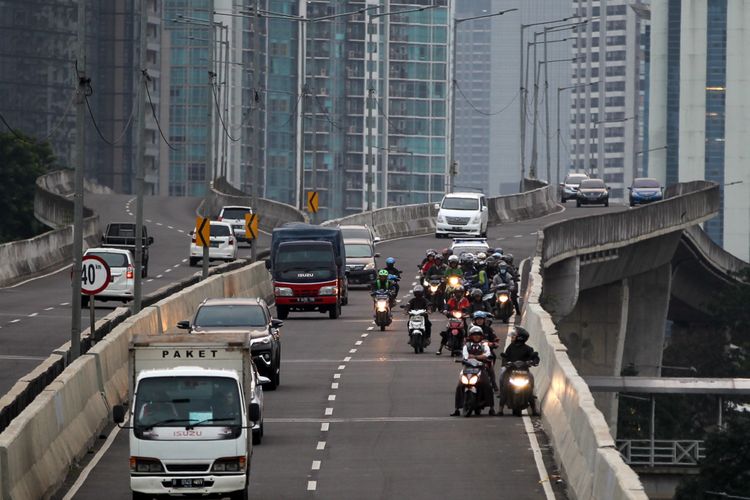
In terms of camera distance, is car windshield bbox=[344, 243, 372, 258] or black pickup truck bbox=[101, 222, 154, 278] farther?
black pickup truck bbox=[101, 222, 154, 278]

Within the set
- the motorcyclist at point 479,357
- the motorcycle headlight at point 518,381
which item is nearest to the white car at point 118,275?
the motorcyclist at point 479,357

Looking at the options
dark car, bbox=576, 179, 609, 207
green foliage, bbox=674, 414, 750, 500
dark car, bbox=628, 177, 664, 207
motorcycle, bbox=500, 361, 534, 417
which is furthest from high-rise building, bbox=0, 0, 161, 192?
motorcycle, bbox=500, 361, 534, 417

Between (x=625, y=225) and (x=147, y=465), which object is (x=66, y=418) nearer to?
(x=147, y=465)

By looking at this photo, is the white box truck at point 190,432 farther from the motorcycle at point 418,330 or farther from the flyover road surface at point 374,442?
the motorcycle at point 418,330

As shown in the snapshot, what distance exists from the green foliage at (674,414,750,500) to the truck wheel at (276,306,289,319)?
1363 cm

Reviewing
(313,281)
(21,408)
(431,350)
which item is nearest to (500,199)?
(313,281)

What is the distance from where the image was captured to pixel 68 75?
166875 millimetres

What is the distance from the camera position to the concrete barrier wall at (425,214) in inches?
3225

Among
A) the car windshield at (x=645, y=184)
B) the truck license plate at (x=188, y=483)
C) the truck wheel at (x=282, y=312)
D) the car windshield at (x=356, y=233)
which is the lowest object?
the truck wheel at (x=282, y=312)

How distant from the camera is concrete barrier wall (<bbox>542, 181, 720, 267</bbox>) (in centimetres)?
6762

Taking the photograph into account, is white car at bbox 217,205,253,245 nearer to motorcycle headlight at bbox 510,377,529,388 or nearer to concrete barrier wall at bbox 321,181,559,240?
concrete barrier wall at bbox 321,181,559,240

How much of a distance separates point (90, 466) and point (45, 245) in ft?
140

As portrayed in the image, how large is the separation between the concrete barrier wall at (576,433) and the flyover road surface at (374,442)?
1.43 feet

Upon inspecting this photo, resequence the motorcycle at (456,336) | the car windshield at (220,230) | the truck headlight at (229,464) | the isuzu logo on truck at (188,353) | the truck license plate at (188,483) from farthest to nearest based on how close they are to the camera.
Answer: the car windshield at (220,230) → the motorcycle at (456,336) → the isuzu logo on truck at (188,353) → the truck headlight at (229,464) → the truck license plate at (188,483)
